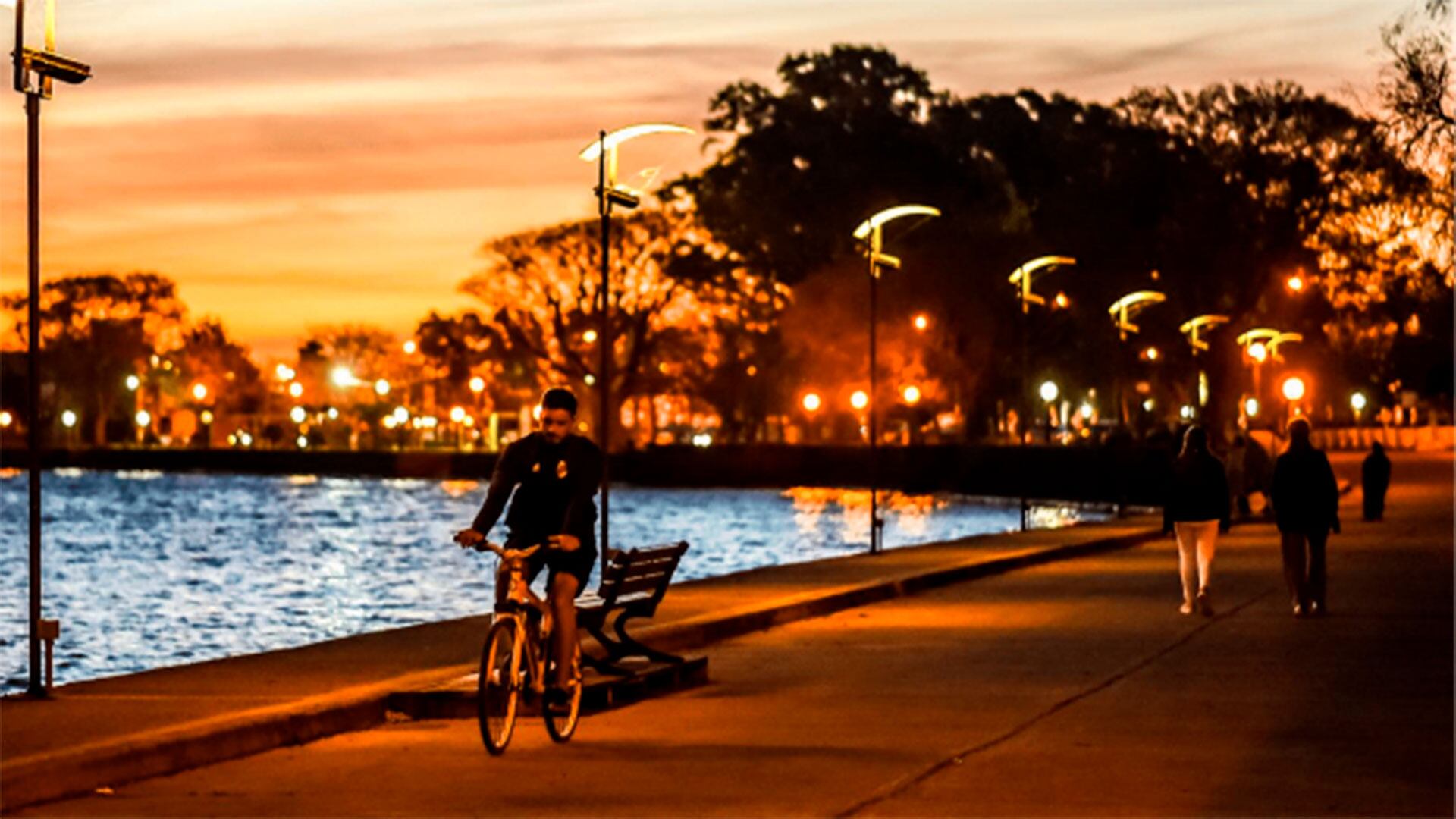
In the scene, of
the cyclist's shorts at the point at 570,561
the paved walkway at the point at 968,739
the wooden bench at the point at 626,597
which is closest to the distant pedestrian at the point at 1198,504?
the paved walkway at the point at 968,739

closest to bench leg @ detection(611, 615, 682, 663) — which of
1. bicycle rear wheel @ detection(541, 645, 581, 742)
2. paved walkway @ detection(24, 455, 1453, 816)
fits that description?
paved walkway @ detection(24, 455, 1453, 816)

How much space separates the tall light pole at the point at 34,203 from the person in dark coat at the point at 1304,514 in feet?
43.4

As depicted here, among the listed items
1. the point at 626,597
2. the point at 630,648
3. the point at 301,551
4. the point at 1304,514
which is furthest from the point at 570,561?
the point at 301,551

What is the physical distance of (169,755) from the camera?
13781 mm

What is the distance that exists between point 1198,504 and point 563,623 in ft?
38.4

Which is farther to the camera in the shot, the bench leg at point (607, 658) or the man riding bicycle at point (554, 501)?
the bench leg at point (607, 658)

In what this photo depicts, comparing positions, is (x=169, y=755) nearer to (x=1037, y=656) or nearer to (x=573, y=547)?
(x=573, y=547)

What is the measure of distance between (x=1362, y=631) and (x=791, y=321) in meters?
75.8

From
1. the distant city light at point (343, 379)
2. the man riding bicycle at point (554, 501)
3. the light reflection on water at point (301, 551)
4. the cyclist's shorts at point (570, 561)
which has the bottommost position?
the light reflection on water at point (301, 551)

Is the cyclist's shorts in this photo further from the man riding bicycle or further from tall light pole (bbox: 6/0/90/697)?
tall light pole (bbox: 6/0/90/697)

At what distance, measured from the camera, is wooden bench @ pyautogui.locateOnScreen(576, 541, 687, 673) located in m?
17.1

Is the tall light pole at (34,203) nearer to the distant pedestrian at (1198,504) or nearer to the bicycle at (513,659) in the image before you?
the bicycle at (513,659)

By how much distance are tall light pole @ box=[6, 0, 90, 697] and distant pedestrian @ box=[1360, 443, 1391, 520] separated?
38869 mm

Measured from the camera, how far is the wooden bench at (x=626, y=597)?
17094 millimetres
